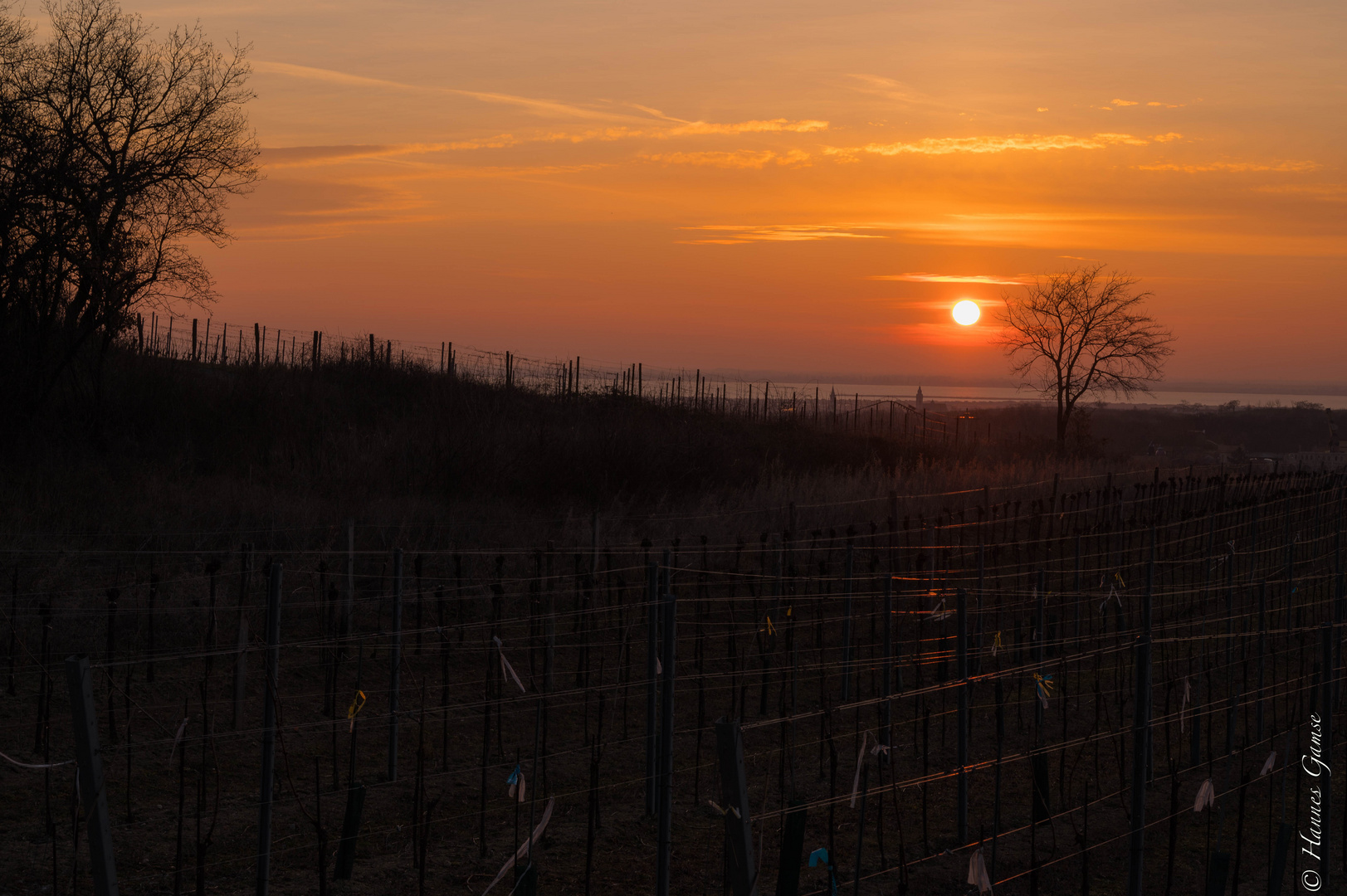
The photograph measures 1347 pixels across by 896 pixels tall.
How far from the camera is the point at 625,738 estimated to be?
818 cm

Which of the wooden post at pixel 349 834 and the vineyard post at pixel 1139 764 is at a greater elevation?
the vineyard post at pixel 1139 764

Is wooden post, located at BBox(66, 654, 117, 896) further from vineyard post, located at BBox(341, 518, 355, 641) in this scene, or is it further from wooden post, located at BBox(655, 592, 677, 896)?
vineyard post, located at BBox(341, 518, 355, 641)

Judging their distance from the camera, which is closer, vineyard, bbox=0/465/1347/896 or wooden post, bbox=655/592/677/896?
wooden post, bbox=655/592/677/896

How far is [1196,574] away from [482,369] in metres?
20.3

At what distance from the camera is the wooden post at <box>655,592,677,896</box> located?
4723 millimetres

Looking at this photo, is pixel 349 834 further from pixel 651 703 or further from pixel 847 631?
pixel 847 631

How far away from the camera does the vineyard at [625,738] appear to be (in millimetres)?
5371

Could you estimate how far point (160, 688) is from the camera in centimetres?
882

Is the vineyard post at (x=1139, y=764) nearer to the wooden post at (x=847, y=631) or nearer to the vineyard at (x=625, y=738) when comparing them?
the vineyard at (x=625, y=738)

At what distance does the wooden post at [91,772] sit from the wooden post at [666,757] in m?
2.04

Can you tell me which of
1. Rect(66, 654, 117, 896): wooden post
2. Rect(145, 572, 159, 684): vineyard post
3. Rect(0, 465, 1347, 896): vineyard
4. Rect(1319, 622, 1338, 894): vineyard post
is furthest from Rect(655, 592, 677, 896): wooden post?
Rect(145, 572, 159, 684): vineyard post

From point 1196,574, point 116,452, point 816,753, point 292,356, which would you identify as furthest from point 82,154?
point 1196,574

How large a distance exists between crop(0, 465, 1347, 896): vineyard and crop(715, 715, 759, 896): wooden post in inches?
0.4

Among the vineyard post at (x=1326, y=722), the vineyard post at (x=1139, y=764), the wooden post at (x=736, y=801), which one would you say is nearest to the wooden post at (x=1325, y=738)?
the vineyard post at (x=1326, y=722)
